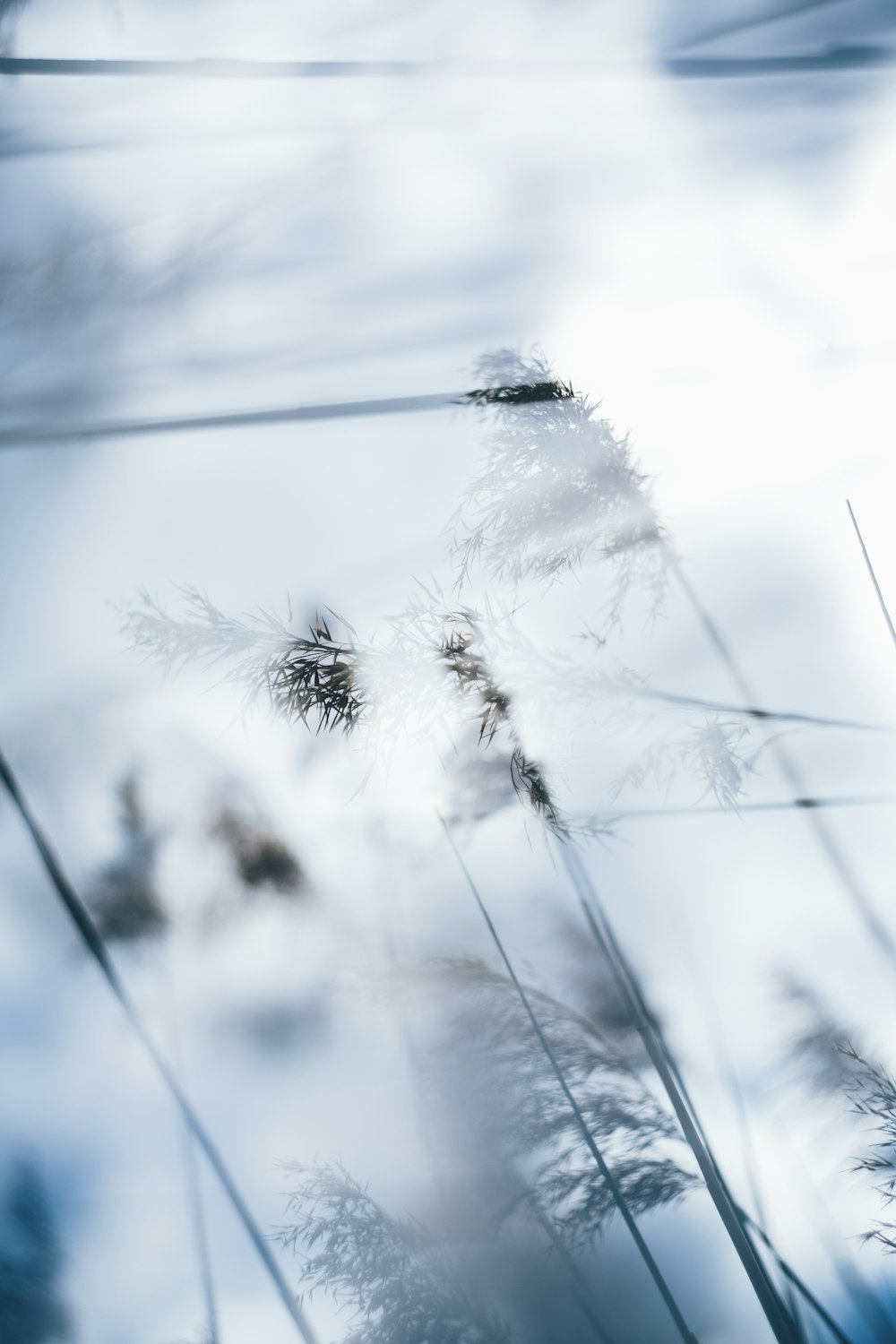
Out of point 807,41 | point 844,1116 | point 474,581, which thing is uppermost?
point 807,41

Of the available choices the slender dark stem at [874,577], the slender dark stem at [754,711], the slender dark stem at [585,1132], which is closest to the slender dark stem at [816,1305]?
the slender dark stem at [585,1132]

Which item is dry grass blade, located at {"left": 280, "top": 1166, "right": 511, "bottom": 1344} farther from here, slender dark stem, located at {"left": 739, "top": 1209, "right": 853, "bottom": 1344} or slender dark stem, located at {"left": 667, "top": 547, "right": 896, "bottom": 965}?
slender dark stem, located at {"left": 667, "top": 547, "right": 896, "bottom": 965}

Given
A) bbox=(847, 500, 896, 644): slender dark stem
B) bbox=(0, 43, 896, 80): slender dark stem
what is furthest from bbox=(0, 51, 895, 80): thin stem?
bbox=(847, 500, 896, 644): slender dark stem

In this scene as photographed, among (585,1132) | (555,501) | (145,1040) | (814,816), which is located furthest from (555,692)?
(145,1040)

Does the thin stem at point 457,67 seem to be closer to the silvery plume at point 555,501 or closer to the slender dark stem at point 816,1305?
the silvery plume at point 555,501

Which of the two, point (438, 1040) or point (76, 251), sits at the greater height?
point (76, 251)

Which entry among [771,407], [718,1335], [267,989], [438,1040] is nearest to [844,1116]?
[718,1335]

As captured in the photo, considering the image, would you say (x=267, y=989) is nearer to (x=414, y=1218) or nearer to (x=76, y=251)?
(x=414, y=1218)
